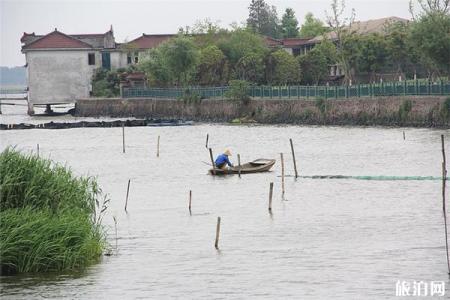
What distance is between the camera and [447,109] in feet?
245

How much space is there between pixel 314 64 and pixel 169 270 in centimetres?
8641

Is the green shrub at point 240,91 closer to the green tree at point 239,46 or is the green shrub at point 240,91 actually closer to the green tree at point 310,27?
the green tree at point 239,46

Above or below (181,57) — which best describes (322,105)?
below

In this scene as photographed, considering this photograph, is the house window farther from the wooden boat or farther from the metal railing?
the wooden boat

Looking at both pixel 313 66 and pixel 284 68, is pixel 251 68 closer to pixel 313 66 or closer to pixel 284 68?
pixel 284 68

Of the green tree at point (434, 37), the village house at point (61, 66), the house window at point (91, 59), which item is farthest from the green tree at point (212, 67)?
the green tree at point (434, 37)

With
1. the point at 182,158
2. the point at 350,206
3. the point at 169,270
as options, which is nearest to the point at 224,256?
the point at 169,270

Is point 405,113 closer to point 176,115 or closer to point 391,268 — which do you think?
point 176,115

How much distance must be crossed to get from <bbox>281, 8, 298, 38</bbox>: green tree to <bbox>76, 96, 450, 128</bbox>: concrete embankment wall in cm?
6965

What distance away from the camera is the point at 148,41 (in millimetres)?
138125

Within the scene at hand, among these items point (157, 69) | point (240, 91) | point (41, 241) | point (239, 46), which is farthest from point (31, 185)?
point (239, 46)

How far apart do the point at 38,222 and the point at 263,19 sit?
551ft

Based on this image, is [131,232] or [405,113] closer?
[131,232]

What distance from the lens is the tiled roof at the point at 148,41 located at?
136250 millimetres
